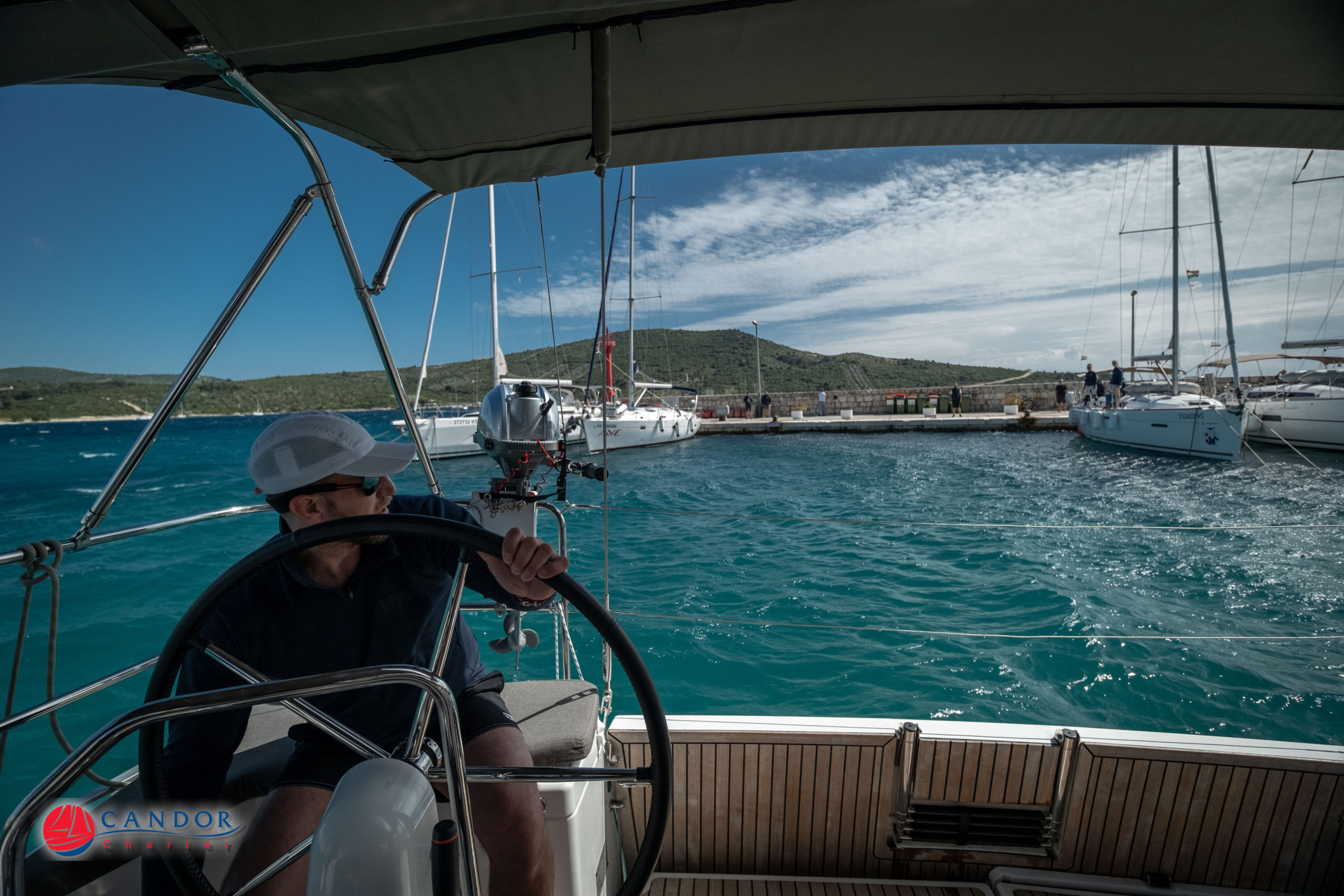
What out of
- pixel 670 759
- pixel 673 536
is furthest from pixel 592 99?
pixel 673 536

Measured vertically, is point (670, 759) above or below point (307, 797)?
above

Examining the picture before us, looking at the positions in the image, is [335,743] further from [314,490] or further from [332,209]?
[332,209]

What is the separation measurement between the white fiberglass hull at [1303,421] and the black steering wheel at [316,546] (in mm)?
17225

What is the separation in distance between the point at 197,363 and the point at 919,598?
5.35 m

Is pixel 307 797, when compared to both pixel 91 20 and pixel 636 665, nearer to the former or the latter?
pixel 636 665

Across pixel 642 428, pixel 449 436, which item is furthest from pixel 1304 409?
pixel 449 436

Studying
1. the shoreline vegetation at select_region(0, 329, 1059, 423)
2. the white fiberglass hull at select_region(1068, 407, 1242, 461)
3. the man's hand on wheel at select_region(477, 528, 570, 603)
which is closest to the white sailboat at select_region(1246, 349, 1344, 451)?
the white fiberglass hull at select_region(1068, 407, 1242, 461)

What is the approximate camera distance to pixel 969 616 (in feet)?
16.3

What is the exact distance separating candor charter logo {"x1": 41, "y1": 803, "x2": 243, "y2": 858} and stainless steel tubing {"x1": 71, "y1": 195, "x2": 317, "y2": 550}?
0.54 m

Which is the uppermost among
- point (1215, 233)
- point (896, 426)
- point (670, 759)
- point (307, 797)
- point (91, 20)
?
point (1215, 233)

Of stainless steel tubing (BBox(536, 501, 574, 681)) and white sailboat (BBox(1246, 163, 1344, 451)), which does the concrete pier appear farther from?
stainless steel tubing (BBox(536, 501, 574, 681))

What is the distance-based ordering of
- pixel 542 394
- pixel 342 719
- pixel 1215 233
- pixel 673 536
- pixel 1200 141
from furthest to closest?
pixel 1215 233, pixel 673 536, pixel 542 394, pixel 1200 141, pixel 342 719

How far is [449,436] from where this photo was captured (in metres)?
16.7

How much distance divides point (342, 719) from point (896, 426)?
22.2m
